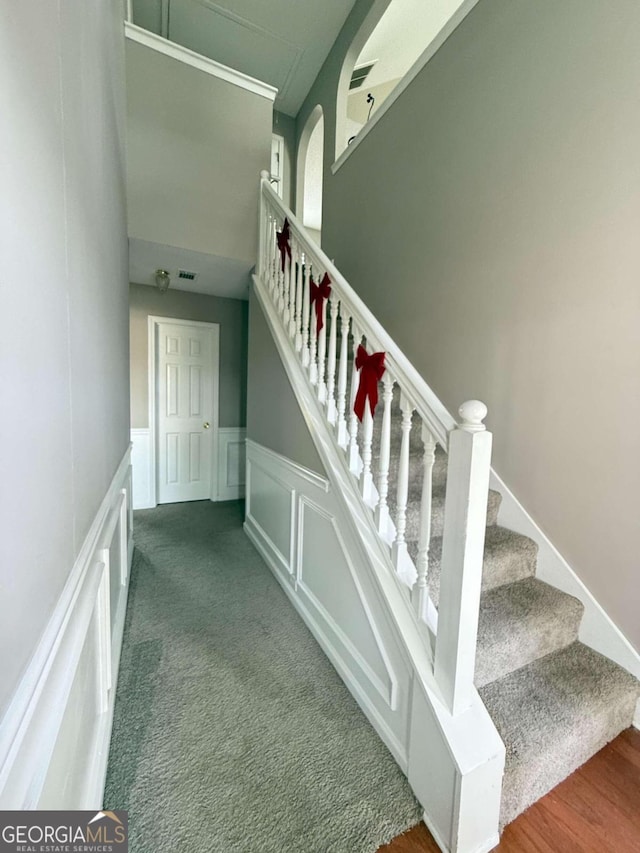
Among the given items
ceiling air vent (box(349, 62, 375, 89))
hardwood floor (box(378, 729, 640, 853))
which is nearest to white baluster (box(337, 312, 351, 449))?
hardwood floor (box(378, 729, 640, 853))

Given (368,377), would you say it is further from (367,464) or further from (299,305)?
(299,305)

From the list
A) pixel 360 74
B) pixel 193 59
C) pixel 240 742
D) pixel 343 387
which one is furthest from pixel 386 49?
pixel 240 742

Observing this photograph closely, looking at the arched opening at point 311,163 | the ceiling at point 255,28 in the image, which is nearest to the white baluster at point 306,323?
the arched opening at point 311,163

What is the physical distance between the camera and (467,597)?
3.29 feet

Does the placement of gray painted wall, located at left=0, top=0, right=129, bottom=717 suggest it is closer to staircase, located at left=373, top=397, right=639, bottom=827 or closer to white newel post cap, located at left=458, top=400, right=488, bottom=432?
white newel post cap, located at left=458, top=400, right=488, bottom=432

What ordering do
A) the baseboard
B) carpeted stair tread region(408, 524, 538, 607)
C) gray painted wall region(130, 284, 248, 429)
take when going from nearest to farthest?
1. the baseboard
2. carpeted stair tread region(408, 524, 538, 607)
3. gray painted wall region(130, 284, 248, 429)

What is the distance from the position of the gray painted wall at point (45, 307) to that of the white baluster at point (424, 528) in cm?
97

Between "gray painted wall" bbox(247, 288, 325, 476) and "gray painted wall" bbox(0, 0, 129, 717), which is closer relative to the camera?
"gray painted wall" bbox(0, 0, 129, 717)

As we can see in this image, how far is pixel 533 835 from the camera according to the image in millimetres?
1051

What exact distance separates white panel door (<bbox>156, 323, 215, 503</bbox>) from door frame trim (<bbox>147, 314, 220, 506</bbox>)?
0.10 feet

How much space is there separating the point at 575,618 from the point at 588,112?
2308 millimetres

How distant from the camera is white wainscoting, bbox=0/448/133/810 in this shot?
0.45 m

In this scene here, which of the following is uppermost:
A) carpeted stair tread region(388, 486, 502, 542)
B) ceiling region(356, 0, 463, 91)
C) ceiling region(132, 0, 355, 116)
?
ceiling region(356, 0, 463, 91)

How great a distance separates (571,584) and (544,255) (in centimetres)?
163
